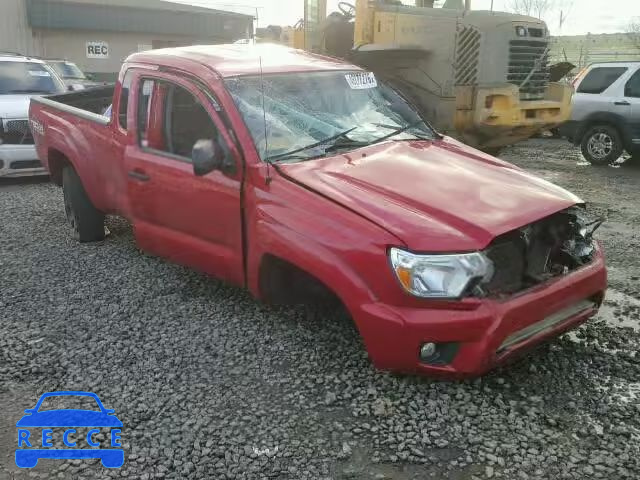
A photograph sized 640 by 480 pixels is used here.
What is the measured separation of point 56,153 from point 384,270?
4.40m

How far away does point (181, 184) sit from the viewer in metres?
4.29

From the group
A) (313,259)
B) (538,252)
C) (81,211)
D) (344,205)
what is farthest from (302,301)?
(81,211)

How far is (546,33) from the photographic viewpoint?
9.30m

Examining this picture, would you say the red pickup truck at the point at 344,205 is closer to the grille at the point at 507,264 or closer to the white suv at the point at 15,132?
the grille at the point at 507,264

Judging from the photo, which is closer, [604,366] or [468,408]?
[468,408]

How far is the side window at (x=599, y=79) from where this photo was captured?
36.8ft

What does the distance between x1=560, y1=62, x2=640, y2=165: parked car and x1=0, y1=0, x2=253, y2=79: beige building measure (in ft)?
66.4

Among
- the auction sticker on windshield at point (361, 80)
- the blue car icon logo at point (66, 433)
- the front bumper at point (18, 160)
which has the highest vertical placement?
the auction sticker on windshield at point (361, 80)

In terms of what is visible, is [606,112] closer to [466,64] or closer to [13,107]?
[466,64]

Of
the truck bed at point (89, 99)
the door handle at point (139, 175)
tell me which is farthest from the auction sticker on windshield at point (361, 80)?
the truck bed at point (89, 99)

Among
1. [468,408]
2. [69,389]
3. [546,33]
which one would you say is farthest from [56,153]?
[546,33]

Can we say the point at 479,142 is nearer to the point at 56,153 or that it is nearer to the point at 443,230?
the point at 56,153

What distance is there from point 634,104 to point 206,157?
9366mm

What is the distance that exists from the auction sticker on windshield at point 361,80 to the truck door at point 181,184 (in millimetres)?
1087
